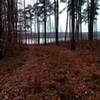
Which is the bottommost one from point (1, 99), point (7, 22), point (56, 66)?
point (1, 99)

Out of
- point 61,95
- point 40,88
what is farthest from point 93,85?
point 40,88

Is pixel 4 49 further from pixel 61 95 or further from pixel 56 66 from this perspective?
pixel 61 95

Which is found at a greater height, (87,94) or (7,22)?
(7,22)

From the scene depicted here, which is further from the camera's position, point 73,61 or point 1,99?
point 73,61

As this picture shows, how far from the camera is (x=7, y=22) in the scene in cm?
1867

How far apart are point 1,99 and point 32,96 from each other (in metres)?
1.30

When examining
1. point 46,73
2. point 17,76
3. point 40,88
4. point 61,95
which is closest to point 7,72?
point 17,76

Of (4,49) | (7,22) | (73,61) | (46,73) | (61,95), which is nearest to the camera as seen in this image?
(61,95)

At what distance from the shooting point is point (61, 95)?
8633mm

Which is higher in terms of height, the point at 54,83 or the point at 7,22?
the point at 7,22

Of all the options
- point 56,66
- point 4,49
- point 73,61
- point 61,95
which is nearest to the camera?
point 61,95

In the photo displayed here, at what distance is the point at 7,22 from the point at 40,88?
34.7ft

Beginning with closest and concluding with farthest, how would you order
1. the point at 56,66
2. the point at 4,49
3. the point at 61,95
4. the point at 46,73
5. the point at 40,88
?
the point at 61,95 < the point at 40,88 < the point at 46,73 < the point at 56,66 < the point at 4,49

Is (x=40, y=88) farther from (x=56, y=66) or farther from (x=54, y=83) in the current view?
(x=56, y=66)
